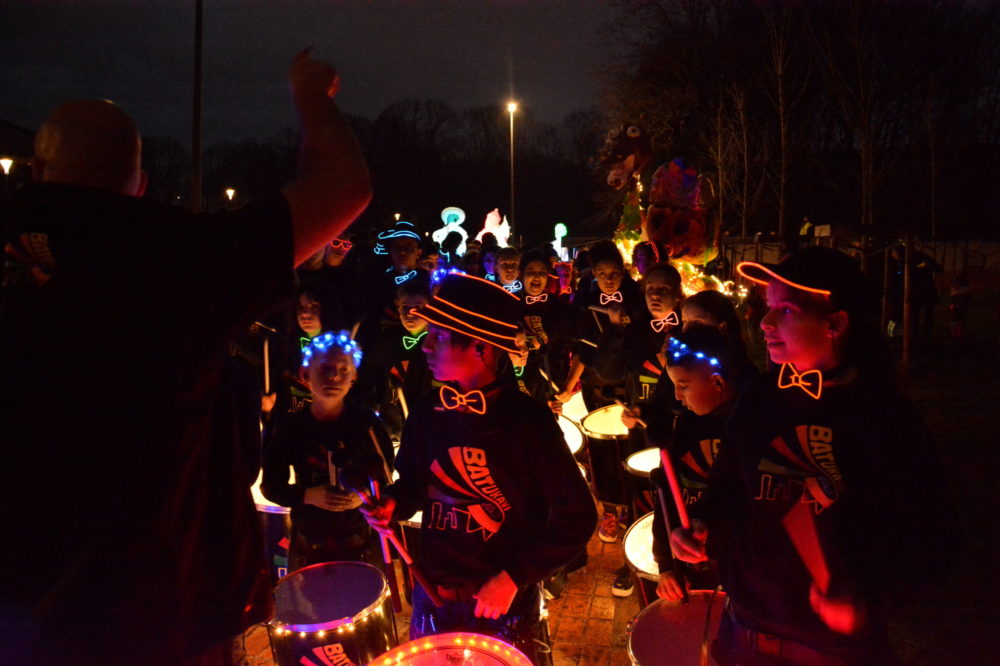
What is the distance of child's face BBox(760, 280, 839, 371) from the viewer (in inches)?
87.2

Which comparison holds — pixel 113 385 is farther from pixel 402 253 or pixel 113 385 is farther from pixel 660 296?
pixel 402 253

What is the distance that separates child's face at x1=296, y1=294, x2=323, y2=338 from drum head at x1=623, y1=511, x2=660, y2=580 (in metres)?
3.23

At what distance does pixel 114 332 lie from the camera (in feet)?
4.46

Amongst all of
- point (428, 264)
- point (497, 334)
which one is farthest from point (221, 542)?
point (428, 264)

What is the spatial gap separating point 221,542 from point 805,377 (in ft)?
5.61

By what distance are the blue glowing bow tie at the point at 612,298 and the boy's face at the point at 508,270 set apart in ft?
7.39

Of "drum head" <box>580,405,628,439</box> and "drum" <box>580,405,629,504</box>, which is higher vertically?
"drum head" <box>580,405,628,439</box>

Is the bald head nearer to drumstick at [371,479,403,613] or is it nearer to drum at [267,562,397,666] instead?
drumstick at [371,479,403,613]

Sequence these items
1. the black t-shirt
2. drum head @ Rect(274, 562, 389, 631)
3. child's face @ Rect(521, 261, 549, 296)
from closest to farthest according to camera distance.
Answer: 1. the black t-shirt
2. drum head @ Rect(274, 562, 389, 631)
3. child's face @ Rect(521, 261, 549, 296)

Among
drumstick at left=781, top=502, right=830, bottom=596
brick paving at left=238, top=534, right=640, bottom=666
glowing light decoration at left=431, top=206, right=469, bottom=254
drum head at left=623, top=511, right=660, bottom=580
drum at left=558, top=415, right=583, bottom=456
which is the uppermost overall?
glowing light decoration at left=431, top=206, right=469, bottom=254

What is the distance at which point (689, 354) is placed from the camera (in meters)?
3.58

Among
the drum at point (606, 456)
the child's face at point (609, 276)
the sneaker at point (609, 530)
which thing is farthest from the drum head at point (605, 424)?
the child's face at point (609, 276)

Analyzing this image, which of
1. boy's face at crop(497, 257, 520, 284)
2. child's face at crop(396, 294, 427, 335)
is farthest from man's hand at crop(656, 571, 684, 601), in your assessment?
boy's face at crop(497, 257, 520, 284)

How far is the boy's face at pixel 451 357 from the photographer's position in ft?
9.24
